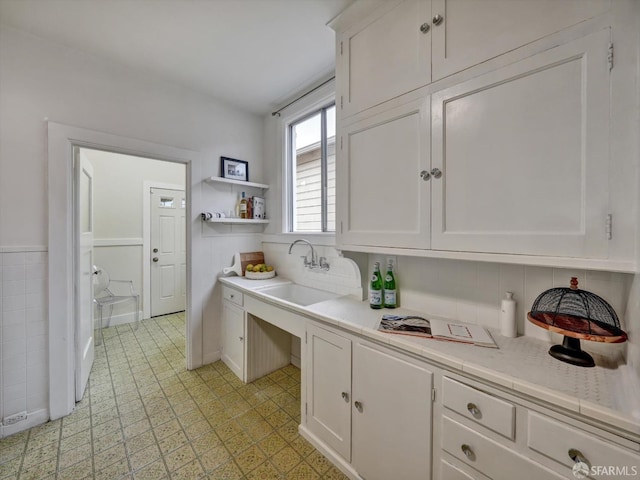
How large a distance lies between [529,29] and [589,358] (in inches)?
47.7

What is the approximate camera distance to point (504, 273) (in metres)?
1.27

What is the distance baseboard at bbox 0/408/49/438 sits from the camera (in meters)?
1.70

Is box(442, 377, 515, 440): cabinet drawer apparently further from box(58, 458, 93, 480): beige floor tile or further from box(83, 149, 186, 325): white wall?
box(83, 149, 186, 325): white wall

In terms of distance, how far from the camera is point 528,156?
0.97 meters

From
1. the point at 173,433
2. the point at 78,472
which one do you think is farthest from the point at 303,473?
→ the point at 78,472

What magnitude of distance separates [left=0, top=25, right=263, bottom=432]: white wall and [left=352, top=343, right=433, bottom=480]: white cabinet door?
218 centimetres

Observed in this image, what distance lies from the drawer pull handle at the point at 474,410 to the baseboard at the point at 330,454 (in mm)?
806

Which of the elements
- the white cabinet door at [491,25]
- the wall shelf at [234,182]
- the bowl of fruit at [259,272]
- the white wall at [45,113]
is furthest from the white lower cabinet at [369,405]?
the white wall at [45,113]

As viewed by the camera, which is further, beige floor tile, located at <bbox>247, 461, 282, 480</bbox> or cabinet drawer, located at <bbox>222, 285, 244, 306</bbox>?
cabinet drawer, located at <bbox>222, 285, 244, 306</bbox>

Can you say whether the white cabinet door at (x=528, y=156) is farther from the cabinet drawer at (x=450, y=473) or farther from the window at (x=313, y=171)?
the window at (x=313, y=171)

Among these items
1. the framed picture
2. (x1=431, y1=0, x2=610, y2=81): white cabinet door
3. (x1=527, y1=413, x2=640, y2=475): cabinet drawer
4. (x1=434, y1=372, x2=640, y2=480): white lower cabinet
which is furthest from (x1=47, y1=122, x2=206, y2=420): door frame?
(x1=527, y1=413, x2=640, y2=475): cabinet drawer

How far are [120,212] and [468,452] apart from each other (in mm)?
4471

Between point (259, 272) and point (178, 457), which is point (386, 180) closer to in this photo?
point (259, 272)

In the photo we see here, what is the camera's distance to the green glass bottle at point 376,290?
1626mm
